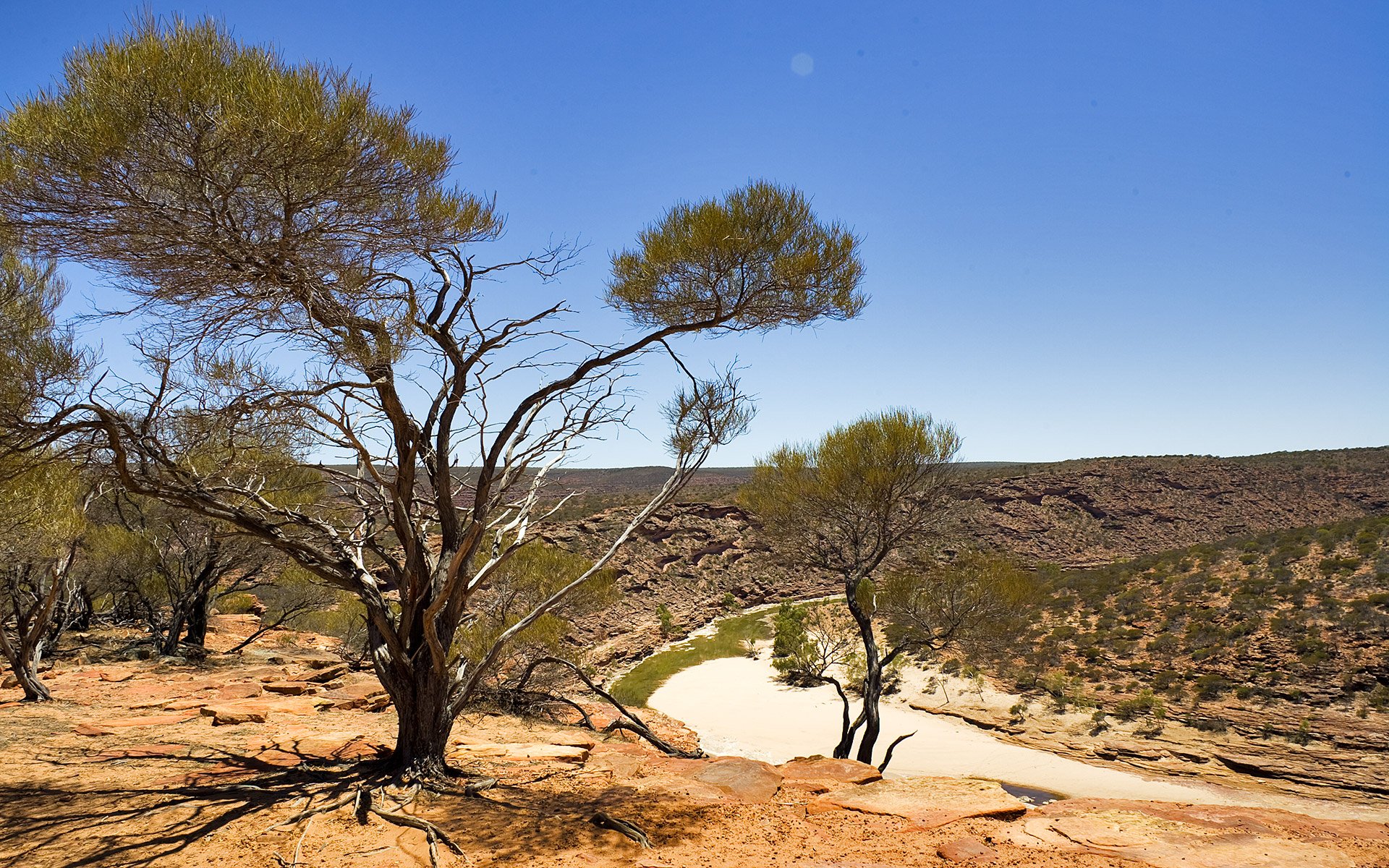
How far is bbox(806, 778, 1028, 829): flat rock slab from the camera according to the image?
583 centimetres

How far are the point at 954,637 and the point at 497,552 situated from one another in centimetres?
879

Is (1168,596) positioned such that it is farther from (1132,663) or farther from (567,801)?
(567,801)

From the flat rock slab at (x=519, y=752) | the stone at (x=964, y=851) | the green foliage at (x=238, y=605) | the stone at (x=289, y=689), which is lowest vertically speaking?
the green foliage at (x=238, y=605)

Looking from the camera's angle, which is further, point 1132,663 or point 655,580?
point 655,580

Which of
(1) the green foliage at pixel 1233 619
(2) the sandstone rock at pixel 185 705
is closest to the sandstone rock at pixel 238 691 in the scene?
(2) the sandstone rock at pixel 185 705

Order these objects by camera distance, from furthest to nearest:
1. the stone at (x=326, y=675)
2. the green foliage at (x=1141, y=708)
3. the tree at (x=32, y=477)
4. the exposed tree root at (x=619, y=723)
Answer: the green foliage at (x=1141, y=708)
the stone at (x=326, y=675)
the exposed tree root at (x=619, y=723)
the tree at (x=32, y=477)

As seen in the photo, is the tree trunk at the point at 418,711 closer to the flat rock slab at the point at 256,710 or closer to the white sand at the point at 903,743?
the flat rock slab at the point at 256,710

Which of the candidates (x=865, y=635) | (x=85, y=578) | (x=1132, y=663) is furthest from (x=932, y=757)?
(x=85, y=578)

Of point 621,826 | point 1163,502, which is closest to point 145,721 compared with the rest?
point 621,826

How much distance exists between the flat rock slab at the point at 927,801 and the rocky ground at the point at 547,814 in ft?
0.08

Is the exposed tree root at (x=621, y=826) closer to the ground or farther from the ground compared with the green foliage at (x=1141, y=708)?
A: farther from the ground

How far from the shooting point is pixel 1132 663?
1984 cm

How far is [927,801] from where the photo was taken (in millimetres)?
6238

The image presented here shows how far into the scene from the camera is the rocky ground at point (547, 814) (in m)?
4.54
